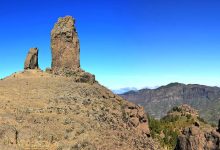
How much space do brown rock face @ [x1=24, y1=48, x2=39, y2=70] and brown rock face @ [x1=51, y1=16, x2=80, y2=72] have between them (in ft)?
16.3

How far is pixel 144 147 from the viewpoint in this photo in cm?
7169

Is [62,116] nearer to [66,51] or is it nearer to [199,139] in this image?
[199,139]

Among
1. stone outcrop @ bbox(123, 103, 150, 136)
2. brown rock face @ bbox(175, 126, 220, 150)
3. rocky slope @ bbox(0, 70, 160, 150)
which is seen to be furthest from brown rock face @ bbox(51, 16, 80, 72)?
brown rock face @ bbox(175, 126, 220, 150)

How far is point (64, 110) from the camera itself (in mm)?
66750

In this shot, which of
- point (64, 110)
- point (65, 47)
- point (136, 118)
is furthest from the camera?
point (65, 47)

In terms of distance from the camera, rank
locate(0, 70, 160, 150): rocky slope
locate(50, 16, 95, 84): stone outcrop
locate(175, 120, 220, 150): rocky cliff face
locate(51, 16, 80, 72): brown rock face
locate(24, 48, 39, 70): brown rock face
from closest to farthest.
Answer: locate(0, 70, 160, 150): rocky slope → locate(175, 120, 220, 150): rocky cliff face → locate(50, 16, 95, 84): stone outcrop → locate(51, 16, 80, 72): brown rock face → locate(24, 48, 39, 70): brown rock face

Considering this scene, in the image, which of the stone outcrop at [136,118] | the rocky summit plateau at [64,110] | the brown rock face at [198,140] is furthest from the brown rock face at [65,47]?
the brown rock face at [198,140]

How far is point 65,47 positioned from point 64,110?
32610 millimetres

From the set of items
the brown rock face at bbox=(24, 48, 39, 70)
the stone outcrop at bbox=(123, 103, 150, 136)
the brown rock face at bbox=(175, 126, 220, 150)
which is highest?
the brown rock face at bbox=(24, 48, 39, 70)

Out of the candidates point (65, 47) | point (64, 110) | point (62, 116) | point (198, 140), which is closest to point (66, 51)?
point (65, 47)

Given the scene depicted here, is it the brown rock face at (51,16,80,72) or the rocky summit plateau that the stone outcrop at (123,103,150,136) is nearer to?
the rocky summit plateau

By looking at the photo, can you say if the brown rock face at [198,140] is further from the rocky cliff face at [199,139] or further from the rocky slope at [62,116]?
the rocky slope at [62,116]

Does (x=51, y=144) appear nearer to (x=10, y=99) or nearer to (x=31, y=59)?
(x=10, y=99)

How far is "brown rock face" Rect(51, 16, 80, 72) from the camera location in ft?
315
